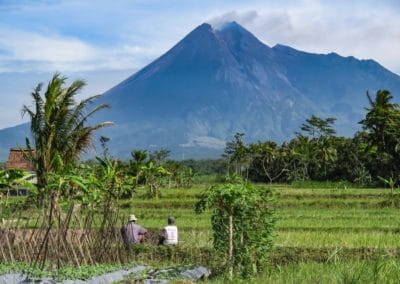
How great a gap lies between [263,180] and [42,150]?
142 ft

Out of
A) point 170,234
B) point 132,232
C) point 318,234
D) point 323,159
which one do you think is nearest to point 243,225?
point 170,234

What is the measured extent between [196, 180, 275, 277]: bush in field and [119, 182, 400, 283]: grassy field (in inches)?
13.9

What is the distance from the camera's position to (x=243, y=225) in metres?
10.5

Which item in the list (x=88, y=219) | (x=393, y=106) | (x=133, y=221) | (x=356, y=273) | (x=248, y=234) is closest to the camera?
(x=356, y=273)

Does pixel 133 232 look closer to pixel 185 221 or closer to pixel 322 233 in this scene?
pixel 322 233

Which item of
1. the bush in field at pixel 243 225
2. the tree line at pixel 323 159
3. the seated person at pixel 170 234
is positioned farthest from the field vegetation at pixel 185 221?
the tree line at pixel 323 159

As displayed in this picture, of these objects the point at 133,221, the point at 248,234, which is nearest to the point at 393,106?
the point at 133,221

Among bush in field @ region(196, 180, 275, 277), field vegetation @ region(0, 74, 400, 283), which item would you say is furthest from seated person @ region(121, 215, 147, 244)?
bush in field @ region(196, 180, 275, 277)

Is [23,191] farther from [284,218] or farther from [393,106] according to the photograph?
[284,218]

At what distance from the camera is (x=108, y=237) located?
1232cm

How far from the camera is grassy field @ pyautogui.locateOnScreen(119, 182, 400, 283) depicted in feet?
27.3

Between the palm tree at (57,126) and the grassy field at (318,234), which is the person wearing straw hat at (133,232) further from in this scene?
the palm tree at (57,126)

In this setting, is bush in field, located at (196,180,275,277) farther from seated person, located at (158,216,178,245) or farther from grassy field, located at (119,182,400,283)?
seated person, located at (158,216,178,245)

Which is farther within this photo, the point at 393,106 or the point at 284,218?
the point at 393,106
